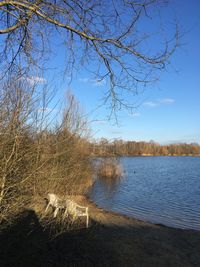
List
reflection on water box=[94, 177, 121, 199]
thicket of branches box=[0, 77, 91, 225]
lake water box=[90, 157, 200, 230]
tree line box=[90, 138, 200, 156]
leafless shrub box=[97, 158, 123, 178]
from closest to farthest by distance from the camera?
thicket of branches box=[0, 77, 91, 225] → lake water box=[90, 157, 200, 230] → reflection on water box=[94, 177, 121, 199] → leafless shrub box=[97, 158, 123, 178] → tree line box=[90, 138, 200, 156]

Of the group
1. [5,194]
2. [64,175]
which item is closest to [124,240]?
[64,175]

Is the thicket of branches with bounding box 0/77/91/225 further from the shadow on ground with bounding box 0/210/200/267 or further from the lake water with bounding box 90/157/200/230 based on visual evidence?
the lake water with bounding box 90/157/200/230

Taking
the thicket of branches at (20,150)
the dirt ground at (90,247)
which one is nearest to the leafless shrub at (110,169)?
the dirt ground at (90,247)

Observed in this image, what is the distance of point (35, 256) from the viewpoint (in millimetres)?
6246

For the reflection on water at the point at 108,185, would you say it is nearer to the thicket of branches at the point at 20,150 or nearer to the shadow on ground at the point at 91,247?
the shadow on ground at the point at 91,247

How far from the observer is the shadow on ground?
20.4 ft

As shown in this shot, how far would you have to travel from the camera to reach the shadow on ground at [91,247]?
245 inches

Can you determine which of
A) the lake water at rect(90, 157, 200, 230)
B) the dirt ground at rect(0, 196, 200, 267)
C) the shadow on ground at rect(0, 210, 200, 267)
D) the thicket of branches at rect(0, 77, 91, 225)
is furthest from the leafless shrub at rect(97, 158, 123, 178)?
the thicket of branches at rect(0, 77, 91, 225)

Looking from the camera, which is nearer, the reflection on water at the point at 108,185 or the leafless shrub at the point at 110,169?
the reflection on water at the point at 108,185

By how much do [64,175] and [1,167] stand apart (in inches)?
103

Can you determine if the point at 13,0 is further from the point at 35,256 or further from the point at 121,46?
the point at 35,256

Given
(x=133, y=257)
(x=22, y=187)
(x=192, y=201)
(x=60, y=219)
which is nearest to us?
(x=22, y=187)

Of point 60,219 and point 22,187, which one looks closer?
point 22,187

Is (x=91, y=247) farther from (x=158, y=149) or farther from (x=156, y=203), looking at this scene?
(x=158, y=149)
